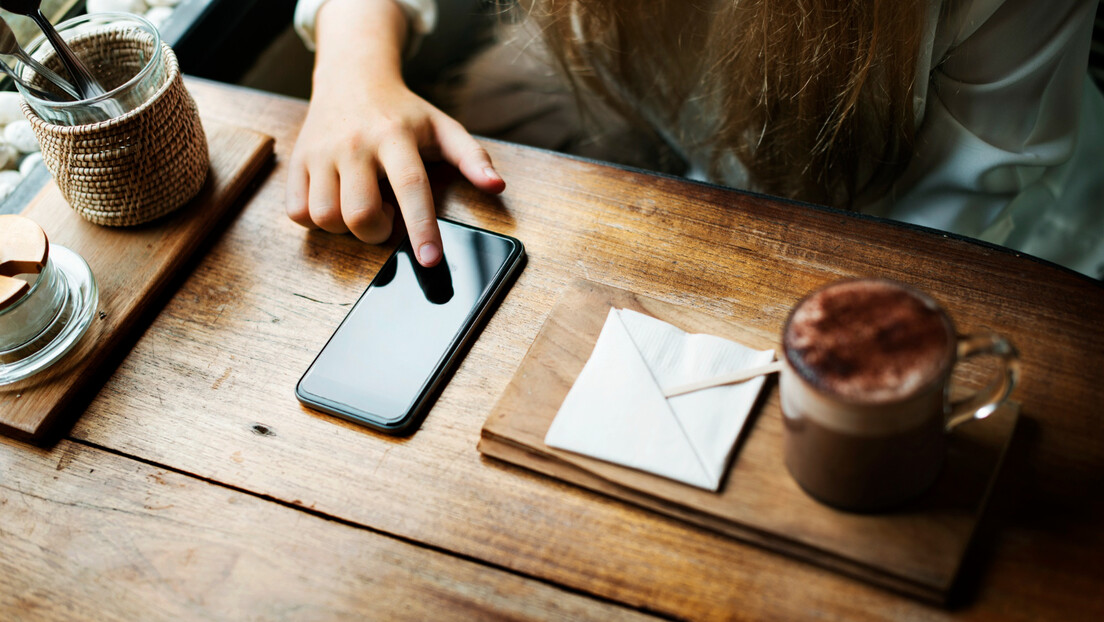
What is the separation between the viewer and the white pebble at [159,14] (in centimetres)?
100

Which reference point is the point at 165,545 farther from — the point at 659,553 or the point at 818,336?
the point at 818,336

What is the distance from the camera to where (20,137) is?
88 cm

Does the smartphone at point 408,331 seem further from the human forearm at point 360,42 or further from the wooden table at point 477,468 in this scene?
the human forearm at point 360,42

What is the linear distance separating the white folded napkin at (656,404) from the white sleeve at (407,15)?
0.56 meters

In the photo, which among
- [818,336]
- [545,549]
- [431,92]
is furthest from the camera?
[431,92]

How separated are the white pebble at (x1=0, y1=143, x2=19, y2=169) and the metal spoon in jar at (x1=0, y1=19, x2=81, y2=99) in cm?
31

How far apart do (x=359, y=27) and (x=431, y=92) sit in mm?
379

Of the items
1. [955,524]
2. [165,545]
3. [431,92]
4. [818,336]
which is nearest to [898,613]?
[955,524]

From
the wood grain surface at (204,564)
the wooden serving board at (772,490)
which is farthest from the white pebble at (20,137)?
the wooden serving board at (772,490)

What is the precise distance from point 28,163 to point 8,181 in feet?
0.10

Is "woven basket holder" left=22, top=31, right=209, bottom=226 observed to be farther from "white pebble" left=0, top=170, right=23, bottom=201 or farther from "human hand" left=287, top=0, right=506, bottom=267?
"white pebble" left=0, top=170, right=23, bottom=201

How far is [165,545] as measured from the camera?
533mm

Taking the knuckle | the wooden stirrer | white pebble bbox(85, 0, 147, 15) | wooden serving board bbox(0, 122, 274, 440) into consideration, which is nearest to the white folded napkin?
the wooden stirrer

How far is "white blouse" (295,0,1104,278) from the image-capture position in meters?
0.72
